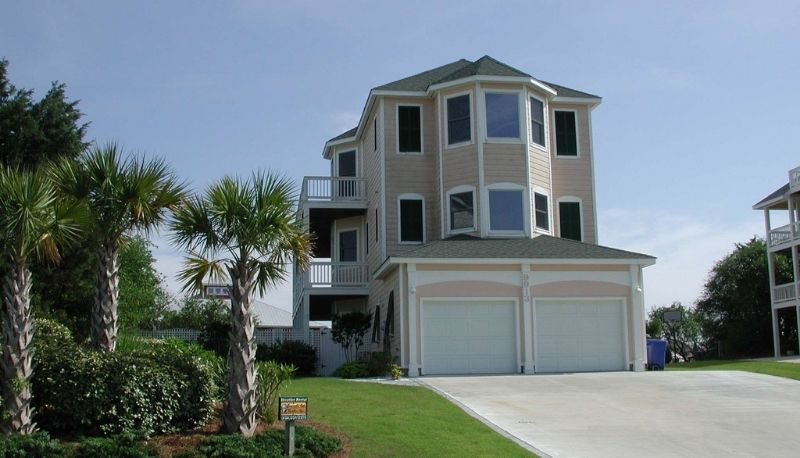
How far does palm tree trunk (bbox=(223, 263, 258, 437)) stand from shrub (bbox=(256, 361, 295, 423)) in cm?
67

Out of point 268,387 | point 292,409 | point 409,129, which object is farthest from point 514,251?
point 292,409

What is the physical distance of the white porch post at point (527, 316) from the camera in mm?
→ 24594

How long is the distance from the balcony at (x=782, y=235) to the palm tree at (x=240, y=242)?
107ft

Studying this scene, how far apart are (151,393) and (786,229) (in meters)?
35.2

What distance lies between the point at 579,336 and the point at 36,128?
17.3 meters

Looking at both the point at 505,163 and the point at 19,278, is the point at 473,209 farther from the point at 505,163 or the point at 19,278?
the point at 19,278

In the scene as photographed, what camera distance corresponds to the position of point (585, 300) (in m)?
25.3

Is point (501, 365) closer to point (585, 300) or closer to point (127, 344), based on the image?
point (585, 300)

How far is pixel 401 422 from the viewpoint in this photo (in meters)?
14.5

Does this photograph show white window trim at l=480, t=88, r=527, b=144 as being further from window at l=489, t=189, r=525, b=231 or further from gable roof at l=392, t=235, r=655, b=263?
gable roof at l=392, t=235, r=655, b=263

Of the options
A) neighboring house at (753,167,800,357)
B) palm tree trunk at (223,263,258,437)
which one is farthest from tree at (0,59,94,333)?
neighboring house at (753,167,800,357)

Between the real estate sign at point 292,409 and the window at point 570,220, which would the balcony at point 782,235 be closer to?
the window at point 570,220

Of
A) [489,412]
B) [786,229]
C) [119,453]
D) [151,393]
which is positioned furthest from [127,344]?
[786,229]

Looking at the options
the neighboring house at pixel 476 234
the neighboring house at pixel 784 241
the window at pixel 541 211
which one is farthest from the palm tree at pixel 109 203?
the neighboring house at pixel 784 241
